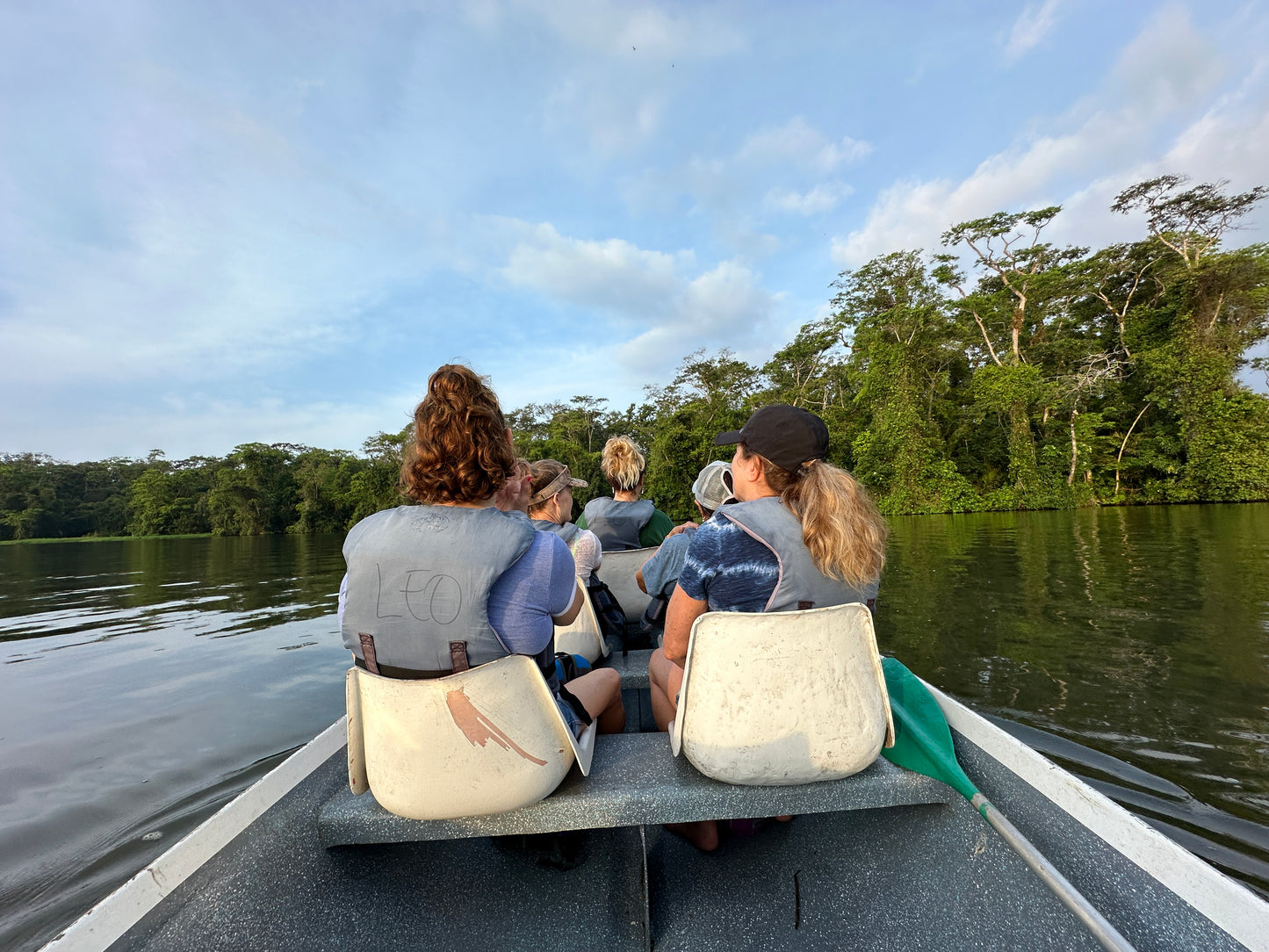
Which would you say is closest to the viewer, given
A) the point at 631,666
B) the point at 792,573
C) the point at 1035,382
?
the point at 792,573

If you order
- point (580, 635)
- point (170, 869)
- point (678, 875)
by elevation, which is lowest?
point (678, 875)

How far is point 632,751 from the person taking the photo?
1.68m

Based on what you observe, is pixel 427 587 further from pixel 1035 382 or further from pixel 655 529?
pixel 1035 382

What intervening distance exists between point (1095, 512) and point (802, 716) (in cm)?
2519

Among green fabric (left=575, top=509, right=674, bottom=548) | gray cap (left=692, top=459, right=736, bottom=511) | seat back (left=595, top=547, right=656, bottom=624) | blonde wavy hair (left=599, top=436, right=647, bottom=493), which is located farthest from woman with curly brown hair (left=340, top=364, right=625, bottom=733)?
green fabric (left=575, top=509, right=674, bottom=548)

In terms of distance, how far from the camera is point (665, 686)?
1.90 metres

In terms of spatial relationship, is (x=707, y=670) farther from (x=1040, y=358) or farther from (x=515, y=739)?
(x=1040, y=358)

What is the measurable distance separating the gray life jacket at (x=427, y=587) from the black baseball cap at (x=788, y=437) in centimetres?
83

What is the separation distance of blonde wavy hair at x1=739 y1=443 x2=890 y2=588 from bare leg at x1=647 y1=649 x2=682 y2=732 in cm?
62

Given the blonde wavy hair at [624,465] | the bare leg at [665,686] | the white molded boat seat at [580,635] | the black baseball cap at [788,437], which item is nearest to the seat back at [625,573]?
the blonde wavy hair at [624,465]

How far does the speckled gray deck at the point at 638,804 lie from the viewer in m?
1.37

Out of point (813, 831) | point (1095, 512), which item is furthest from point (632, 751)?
point (1095, 512)

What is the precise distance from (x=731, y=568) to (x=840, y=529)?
302 millimetres

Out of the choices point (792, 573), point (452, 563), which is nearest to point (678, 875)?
point (792, 573)
